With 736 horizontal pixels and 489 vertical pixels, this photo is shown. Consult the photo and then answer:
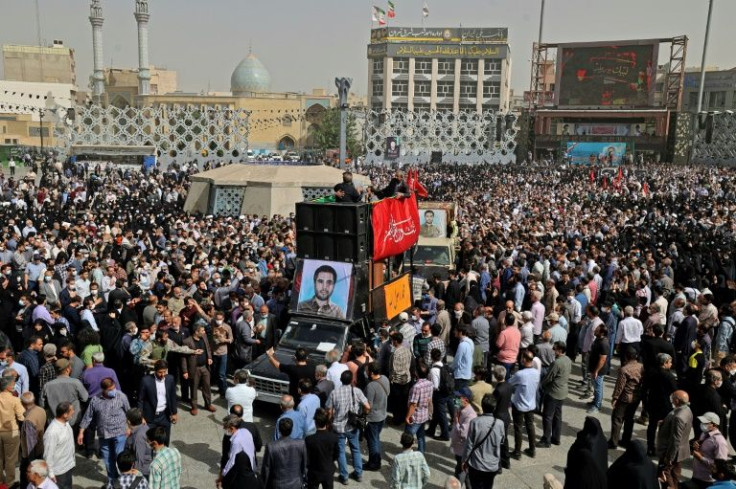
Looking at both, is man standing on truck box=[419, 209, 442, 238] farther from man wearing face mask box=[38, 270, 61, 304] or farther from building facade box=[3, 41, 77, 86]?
building facade box=[3, 41, 77, 86]

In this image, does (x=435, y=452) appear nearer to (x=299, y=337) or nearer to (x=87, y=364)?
(x=299, y=337)

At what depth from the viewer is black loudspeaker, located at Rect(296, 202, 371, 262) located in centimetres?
1025

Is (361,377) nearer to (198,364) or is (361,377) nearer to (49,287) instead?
(198,364)

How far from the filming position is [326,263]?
10430 mm

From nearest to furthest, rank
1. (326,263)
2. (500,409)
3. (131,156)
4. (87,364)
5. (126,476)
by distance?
(126,476) < (500,409) < (87,364) < (326,263) < (131,156)

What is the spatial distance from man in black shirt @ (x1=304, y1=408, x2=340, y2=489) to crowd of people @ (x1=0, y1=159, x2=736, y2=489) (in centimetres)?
2

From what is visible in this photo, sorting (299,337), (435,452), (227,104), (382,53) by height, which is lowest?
(435,452)

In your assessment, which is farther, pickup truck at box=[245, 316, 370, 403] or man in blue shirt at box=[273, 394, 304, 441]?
pickup truck at box=[245, 316, 370, 403]

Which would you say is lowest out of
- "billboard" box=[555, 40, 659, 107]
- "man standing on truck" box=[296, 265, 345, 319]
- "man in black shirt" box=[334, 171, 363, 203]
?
"man standing on truck" box=[296, 265, 345, 319]

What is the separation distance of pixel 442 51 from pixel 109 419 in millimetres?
79557

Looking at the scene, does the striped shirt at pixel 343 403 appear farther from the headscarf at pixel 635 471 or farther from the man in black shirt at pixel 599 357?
the man in black shirt at pixel 599 357

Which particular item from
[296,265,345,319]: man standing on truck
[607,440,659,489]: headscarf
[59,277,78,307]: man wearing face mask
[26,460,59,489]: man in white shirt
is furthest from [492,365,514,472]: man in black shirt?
[59,277,78,307]: man wearing face mask

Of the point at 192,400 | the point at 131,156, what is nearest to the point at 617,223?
the point at 192,400

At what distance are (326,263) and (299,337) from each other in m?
1.33
